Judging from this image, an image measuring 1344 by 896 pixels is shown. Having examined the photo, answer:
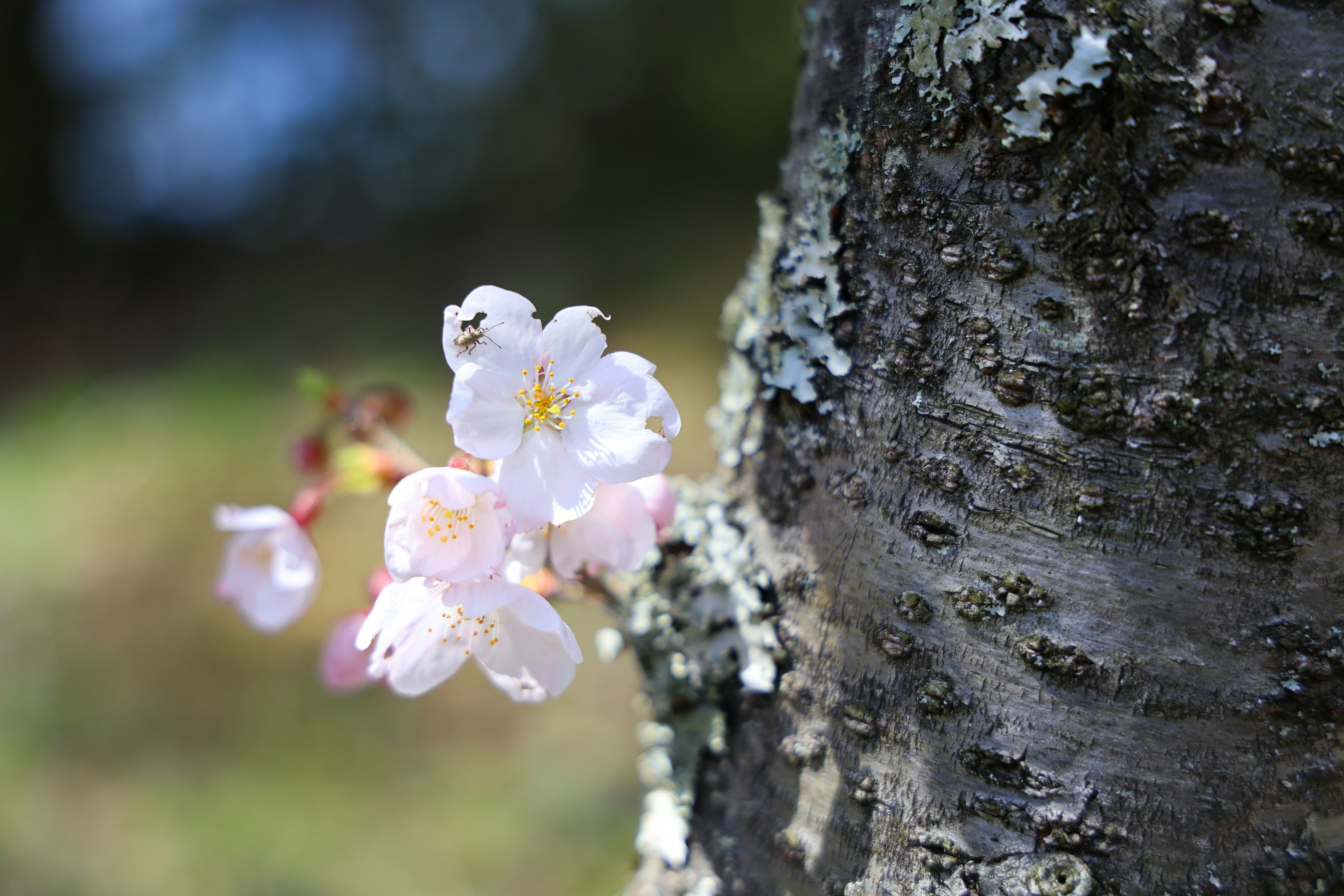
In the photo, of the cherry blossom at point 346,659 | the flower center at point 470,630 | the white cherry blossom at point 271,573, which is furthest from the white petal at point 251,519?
the flower center at point 470,630

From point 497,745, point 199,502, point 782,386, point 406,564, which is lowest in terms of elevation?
point 497,745

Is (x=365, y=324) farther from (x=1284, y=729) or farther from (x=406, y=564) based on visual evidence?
(x=1284, y=729)

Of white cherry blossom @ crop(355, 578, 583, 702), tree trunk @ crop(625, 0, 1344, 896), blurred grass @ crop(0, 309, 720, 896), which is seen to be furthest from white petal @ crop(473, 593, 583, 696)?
blurred grass @ crop(0, 309, 720, 896)

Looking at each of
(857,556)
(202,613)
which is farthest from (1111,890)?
(202,613)

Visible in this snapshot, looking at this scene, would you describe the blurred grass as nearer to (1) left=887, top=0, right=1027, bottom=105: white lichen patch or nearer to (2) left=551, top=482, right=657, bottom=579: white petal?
(2) left=551, top=482, right=657, bottom=579: white petal

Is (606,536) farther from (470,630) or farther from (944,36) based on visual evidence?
(944,36)

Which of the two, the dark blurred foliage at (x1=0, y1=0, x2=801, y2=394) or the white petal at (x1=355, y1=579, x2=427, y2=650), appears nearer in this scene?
the white petal at (x1=355, y1=579, x2=427, y2=650)

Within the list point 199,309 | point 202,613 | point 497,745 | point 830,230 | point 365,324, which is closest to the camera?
point 830,230
